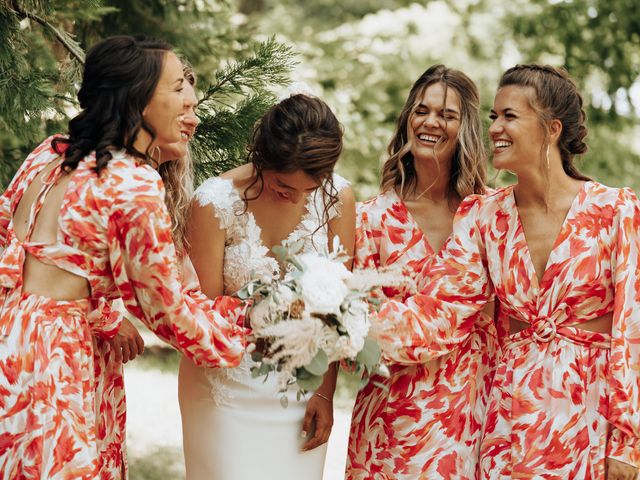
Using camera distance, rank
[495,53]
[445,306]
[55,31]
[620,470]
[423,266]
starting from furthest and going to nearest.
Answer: [495,53], [55,31], [423,266], [445,306], [620,470]

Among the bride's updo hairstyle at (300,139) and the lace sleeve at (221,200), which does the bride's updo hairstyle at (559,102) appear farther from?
the lace sleeve at (221,200)

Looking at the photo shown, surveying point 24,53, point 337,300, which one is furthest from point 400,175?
point 24,53

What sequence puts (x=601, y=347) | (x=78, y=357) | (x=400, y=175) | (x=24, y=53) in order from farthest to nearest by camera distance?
(x=24, y=53)
(x=400, y=175)
(x=601, y=347)
(x=78, y=357)

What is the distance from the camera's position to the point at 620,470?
343 centimetres

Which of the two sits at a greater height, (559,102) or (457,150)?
(559,102)

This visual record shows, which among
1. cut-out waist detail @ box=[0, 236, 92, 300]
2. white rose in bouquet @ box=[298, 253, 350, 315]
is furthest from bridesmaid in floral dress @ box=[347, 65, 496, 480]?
cut-out waist detail @ box=[0, 236, 92, 300]

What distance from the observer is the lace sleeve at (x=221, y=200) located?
12.0 ft

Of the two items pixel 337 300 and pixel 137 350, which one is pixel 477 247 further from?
pixel 137 350

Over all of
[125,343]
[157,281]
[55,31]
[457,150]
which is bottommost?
[125,343]

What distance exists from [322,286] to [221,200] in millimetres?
683

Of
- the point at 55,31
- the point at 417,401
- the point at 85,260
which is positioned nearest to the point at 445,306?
the point at 417,401

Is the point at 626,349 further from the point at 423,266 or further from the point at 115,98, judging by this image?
the point at 115,98

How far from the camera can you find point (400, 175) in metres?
4.21

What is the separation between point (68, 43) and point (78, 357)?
1795 mm
